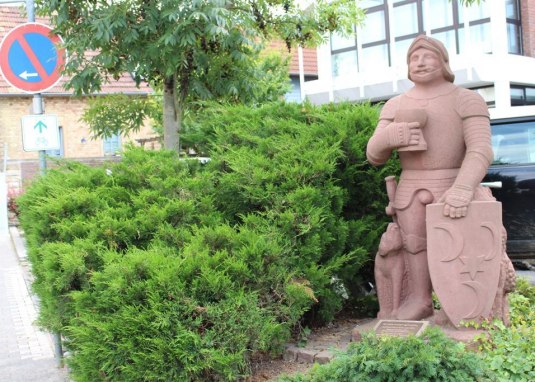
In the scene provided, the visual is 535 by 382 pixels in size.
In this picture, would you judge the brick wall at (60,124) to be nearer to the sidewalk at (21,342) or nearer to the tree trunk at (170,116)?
the sidewalk at (21,342)

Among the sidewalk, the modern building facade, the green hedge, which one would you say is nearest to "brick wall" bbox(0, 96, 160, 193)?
the modern building facade

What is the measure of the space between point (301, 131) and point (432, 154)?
1232 millimetres

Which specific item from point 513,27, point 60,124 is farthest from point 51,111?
point 513,27

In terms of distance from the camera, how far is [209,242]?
4.29m

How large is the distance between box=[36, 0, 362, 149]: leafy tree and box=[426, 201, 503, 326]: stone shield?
3.47 m

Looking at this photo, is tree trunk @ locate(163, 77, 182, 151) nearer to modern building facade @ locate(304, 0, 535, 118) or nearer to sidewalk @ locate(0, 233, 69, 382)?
sidewalk @ locate(0, 233, 69, 382)

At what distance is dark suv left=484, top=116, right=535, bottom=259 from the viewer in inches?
305

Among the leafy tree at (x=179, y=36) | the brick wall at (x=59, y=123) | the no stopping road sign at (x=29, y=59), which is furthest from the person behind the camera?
the brick wall at (x=59, y=123)

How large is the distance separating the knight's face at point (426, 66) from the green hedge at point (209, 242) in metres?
0.85

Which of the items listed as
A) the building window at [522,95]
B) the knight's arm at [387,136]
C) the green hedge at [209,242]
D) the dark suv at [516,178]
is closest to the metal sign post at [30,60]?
the green hedge at [209,242]

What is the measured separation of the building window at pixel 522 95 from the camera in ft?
58.4

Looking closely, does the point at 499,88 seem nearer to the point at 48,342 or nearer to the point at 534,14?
the point at 534,14

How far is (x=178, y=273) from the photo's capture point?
12.5 feet

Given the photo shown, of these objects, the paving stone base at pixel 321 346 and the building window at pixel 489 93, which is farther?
the building window at pixel 489 93
